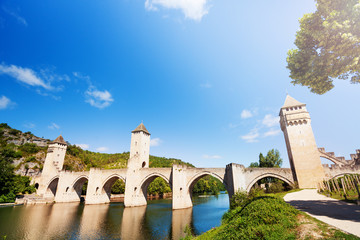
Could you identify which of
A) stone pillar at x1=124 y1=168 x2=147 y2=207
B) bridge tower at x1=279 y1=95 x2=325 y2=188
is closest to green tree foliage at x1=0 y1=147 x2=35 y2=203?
stone pillar at x1=124 y1=168 x2=147 y2=207

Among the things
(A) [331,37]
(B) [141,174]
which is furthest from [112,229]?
(A) [331,37]

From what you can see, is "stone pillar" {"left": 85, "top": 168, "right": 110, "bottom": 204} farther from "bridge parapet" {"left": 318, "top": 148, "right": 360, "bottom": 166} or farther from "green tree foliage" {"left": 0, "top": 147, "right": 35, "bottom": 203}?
"bridge parapet" {"left": 318, "top": 148, "right": 360, "bottom": 166}

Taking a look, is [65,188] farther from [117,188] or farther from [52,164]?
[117,188]

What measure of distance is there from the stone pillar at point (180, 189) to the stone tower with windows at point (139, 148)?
336 inches

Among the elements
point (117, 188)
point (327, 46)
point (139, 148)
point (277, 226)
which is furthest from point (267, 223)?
point (117, 188)

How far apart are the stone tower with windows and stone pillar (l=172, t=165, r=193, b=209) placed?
8527 millimetres

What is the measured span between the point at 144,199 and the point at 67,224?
15.8 meters

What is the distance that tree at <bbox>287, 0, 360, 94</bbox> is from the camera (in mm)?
8641

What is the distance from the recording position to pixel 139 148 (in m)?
32.9

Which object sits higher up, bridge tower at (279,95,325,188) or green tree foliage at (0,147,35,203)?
bridge tower at (279,95,325,188)

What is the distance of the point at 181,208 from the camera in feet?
86.1

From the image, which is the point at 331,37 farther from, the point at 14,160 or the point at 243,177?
the point at 14,160

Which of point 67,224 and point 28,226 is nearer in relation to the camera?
point 28,226

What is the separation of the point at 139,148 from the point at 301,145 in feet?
93.8
